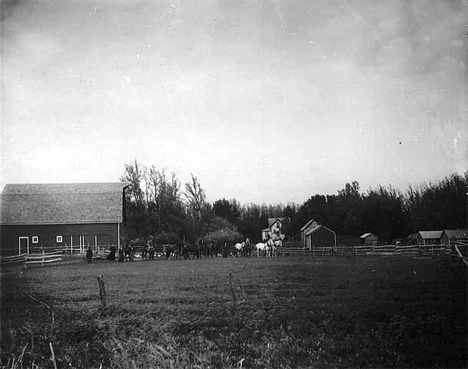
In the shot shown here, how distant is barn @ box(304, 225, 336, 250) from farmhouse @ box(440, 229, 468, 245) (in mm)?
2173

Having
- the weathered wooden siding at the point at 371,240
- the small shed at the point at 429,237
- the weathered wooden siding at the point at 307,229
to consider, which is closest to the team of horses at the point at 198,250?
the weathered wooden siding at the point at 307,229

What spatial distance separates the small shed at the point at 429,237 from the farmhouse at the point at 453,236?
6cm

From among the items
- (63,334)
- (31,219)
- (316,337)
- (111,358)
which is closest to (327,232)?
(316,337)

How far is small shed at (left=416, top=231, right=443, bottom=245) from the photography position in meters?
6.45

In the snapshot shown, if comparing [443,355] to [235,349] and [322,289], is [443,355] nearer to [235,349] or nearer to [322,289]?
[322,289]

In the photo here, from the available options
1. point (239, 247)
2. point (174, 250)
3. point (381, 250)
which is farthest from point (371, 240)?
point (174, 250)

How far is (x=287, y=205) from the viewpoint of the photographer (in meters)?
8.12

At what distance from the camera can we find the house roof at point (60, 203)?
900 cm

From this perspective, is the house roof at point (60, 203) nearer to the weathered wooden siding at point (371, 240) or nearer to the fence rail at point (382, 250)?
the fence rail at point (382, 250)

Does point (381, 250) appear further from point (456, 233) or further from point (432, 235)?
point (456, 233)

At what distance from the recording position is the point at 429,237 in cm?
653

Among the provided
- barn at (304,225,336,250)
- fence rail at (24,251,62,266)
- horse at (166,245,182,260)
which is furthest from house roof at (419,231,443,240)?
horse at (166,245,182,260)

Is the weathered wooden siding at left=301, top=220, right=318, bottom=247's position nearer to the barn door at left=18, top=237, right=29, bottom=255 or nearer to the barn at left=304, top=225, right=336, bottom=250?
the barn at left=304, top=225, right=336, bottom=250

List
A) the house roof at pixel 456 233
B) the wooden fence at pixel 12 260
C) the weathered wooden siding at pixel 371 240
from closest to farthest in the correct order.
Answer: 1. the house roof at pixel 456 233
2. the weathered wooden siding at pixel 371 240
3. the wooden fence at pixel 12 260
